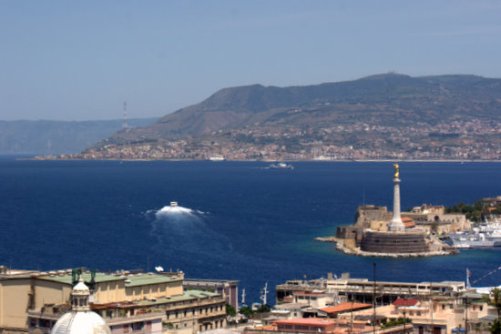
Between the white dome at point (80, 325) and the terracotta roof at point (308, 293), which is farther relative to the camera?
the terracotta roof at point (308, 293)

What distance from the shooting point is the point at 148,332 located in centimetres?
3594

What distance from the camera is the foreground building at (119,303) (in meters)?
35.8

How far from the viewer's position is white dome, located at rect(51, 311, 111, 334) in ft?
71.6

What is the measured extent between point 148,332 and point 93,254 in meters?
49.6

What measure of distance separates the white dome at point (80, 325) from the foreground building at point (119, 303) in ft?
37.7

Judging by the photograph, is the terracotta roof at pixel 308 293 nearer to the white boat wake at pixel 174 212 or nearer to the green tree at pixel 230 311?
the green tree at pixel 230 311

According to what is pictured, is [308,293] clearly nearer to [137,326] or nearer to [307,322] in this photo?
[307,322]

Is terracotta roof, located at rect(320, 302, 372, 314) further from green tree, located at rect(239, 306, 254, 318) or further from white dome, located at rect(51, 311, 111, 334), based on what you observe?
white dome, located at rect(51, 311, 111, 334)

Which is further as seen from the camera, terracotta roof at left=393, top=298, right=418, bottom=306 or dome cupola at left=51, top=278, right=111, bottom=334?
terracotta roof at left=393, top=298, right=418, bottom=306

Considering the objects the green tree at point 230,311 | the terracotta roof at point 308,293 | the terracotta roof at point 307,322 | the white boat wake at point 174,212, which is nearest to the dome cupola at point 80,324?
the terracotta roof at point 307,322

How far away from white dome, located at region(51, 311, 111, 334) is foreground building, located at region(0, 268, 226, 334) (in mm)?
11496

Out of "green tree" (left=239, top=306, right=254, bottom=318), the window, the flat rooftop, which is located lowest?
"green tree" (left=239, top=306, right=254, bottom=318)

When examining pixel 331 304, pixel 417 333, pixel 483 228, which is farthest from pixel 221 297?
pixel 483 228

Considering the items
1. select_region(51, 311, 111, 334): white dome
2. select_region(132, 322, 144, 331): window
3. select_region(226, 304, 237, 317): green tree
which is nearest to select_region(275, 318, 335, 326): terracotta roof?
select_region(132, 322, 144, 331): window
